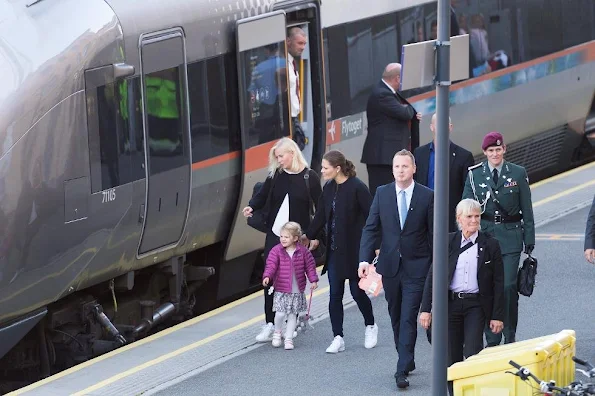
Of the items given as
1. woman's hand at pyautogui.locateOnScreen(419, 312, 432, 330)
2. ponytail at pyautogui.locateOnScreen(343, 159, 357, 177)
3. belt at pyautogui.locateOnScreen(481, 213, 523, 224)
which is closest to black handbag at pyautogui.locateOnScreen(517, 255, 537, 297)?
belt at pyautogui.locateOnScreen(481, 213, 523, 224)

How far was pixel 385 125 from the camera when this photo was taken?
12766mm

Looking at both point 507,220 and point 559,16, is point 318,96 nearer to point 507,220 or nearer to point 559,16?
point 507,220

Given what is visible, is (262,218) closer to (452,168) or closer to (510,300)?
(452,168)

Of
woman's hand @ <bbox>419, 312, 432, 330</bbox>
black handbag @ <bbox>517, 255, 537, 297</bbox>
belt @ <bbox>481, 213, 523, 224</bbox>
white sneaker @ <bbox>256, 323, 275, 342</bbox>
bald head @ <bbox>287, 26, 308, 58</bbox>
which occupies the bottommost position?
white sneaker @ <bbox>256, 323, 275, 342</bbox>

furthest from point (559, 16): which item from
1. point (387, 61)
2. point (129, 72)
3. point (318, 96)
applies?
point (129, 72)

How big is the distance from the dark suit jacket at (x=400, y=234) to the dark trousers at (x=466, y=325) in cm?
46

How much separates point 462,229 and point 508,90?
8.18m

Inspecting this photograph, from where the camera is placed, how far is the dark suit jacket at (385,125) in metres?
12.7

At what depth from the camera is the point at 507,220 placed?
30.9ft

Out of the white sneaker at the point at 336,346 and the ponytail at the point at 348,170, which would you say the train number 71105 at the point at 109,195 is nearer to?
the ponytail at the point at 348,170

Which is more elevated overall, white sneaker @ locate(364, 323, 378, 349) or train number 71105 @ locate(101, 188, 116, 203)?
train number 71105 @ locate(101, 188, 116, 203)

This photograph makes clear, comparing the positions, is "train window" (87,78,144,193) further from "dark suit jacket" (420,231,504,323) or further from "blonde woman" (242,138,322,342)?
"dark suit jacket" (420,231,504,323)

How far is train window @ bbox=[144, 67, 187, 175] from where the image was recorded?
1070 cm

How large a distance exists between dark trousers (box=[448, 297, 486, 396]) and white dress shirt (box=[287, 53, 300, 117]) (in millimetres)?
4348
